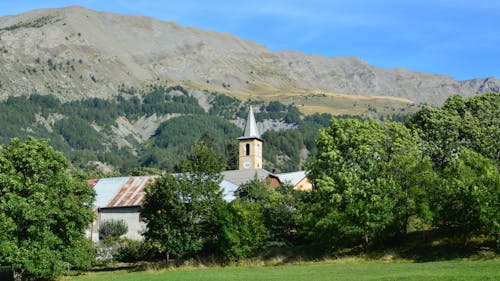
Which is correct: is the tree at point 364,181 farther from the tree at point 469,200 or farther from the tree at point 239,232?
the tree at point 239,232

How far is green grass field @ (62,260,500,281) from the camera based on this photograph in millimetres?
30844

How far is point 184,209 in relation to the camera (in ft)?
172

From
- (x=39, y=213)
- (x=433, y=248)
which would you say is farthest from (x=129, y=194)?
(x=433, y=248)

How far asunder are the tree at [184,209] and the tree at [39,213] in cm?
651

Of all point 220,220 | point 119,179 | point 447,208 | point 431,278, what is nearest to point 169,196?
point 220,220

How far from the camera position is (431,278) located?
29531 mm

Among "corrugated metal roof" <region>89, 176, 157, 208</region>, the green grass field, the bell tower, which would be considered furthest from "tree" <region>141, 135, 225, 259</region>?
the bell tower

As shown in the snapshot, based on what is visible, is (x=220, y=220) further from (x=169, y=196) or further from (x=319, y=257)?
(x=319, y=257)

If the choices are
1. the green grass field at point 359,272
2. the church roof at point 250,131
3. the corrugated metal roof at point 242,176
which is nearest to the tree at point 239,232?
the green grass field at point 359,272

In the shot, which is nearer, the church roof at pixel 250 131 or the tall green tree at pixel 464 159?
the tall green tree at pixel 464 159

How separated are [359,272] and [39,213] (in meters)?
21.5

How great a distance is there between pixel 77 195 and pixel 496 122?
35.1 meters

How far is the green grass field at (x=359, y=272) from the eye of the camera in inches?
1214

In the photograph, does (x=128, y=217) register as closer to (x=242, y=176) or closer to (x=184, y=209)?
(x=242, y=176)
